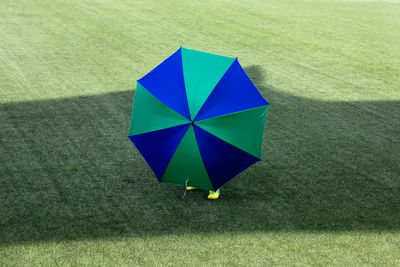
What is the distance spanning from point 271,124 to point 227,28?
589 cm

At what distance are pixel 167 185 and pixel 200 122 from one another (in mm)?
1159

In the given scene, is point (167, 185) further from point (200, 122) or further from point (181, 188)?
point (200, 122)

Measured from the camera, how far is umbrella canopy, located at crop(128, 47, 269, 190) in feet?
13.6

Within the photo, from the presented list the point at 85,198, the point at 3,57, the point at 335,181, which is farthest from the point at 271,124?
the point at 3,57

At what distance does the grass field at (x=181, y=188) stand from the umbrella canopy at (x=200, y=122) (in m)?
0.54

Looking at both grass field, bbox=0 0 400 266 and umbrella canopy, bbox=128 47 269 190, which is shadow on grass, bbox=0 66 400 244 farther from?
umbrella canopy, bbox=128 47 269 190

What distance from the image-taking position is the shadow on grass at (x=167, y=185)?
434 centimetres

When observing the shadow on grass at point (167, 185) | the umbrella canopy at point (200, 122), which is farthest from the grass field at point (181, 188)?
the umbrella canopy at point (200, 122)

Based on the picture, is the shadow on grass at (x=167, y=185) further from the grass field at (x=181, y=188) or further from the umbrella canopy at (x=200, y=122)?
the umbrella canopy at (x=200, y=122)

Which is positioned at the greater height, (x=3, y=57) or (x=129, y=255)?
(x=129, y=255)

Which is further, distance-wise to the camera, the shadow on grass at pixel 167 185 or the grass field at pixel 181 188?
the shadow on grass at pixel 167 185

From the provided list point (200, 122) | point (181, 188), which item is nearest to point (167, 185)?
point (181, 188)

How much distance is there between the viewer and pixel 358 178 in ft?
17.1

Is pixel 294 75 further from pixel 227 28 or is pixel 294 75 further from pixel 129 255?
pixel 129 255
